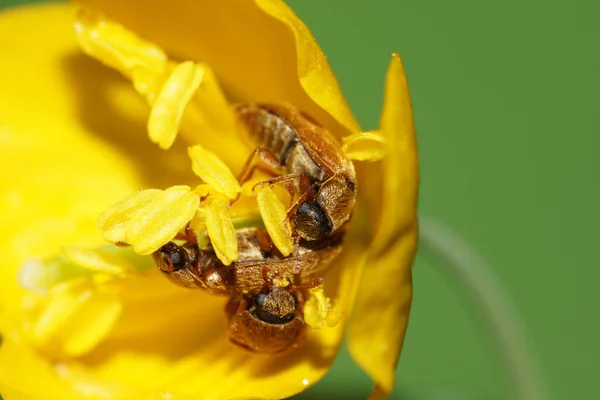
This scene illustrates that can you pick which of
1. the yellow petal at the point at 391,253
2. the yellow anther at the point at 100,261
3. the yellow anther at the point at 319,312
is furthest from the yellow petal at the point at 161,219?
the yellow petal at the point at 391,253

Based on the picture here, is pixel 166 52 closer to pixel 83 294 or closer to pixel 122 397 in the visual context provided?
pixel 83 294

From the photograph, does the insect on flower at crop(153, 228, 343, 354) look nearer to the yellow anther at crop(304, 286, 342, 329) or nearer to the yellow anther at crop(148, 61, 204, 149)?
the yellow anther at crop(304, 286, 342, 329)

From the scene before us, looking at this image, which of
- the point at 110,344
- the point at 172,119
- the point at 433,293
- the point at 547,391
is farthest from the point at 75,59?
the point at 547,391

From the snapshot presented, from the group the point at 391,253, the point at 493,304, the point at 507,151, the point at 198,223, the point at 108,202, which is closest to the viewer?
the point at 391,253

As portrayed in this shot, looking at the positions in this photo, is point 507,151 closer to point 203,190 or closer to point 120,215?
point 203,190

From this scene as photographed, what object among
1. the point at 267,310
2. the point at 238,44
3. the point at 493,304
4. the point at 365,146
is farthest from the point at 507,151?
the point at 267,310

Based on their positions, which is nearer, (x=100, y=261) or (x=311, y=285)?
(x=311, y=285)

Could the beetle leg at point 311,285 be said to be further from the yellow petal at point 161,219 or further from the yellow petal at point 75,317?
the yellow petal at point 75,317
